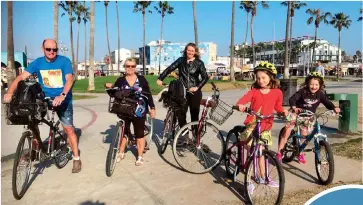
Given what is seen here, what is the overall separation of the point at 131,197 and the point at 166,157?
173cm

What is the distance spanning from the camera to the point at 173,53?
126312 mm

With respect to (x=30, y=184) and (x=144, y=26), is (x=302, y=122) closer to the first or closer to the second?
(x=30, y=184)

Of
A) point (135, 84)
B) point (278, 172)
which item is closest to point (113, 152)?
point (135, 84)

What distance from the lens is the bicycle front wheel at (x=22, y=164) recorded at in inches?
155

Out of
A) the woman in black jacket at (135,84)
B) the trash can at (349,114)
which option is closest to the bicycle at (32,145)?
the woman in black jacket at (135,84)

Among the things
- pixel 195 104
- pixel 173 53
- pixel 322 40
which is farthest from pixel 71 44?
pixel 322 40

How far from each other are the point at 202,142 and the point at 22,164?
2437 millimetres

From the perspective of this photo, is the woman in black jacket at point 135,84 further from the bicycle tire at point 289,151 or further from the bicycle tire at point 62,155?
the bicycle tire at point 289,151

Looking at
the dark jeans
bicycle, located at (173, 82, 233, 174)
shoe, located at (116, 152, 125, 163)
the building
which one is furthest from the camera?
the building

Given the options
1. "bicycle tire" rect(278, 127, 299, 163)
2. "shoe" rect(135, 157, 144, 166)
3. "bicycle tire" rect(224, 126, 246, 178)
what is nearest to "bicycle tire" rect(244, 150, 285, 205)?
"bicycle tire" rect(224, 126, 246, 178)

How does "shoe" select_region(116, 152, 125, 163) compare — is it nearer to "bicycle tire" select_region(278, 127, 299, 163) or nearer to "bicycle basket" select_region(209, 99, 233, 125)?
"bicycle basket" select_region(209, 99, 233, 125)

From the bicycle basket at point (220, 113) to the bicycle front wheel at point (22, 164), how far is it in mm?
2339

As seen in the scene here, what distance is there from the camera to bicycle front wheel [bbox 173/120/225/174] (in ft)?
15.9

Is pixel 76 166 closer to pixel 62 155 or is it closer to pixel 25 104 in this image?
pixel 62 155
